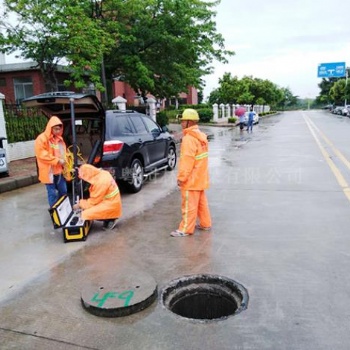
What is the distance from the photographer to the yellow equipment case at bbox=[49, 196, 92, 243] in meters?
5.07

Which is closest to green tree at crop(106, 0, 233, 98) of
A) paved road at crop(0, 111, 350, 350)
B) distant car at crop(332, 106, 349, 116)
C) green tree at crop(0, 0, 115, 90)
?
green tree at crop(0, 0, 115, 90)

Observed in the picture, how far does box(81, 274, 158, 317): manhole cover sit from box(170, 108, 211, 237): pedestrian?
4.96 feet

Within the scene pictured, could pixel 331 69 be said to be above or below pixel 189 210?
above

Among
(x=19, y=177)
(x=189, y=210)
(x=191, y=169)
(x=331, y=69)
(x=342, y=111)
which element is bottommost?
(x=342, y=111)

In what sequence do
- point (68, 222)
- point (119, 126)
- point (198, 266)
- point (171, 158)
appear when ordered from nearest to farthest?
point (198, 266) → point (68, 222) → point (119, 126) → point (171, 158)

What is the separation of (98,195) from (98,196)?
17mm

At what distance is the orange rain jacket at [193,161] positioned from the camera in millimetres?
5039

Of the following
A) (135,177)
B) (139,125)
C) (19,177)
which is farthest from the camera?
(19,177)

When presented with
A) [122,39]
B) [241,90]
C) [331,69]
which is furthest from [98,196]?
[331,69]

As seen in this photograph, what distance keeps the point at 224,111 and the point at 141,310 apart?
123 ft

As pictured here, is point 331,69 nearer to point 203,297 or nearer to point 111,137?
point 111,137

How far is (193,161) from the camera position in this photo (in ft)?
16.6

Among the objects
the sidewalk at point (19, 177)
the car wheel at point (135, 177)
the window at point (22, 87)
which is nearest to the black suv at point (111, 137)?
the car wheel at point (135, 177)

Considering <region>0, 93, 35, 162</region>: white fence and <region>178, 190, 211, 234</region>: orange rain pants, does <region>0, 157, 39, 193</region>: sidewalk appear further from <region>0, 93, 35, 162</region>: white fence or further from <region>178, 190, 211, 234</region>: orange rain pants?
<region>178, 190, 211, 234</region>: orange rain pants
